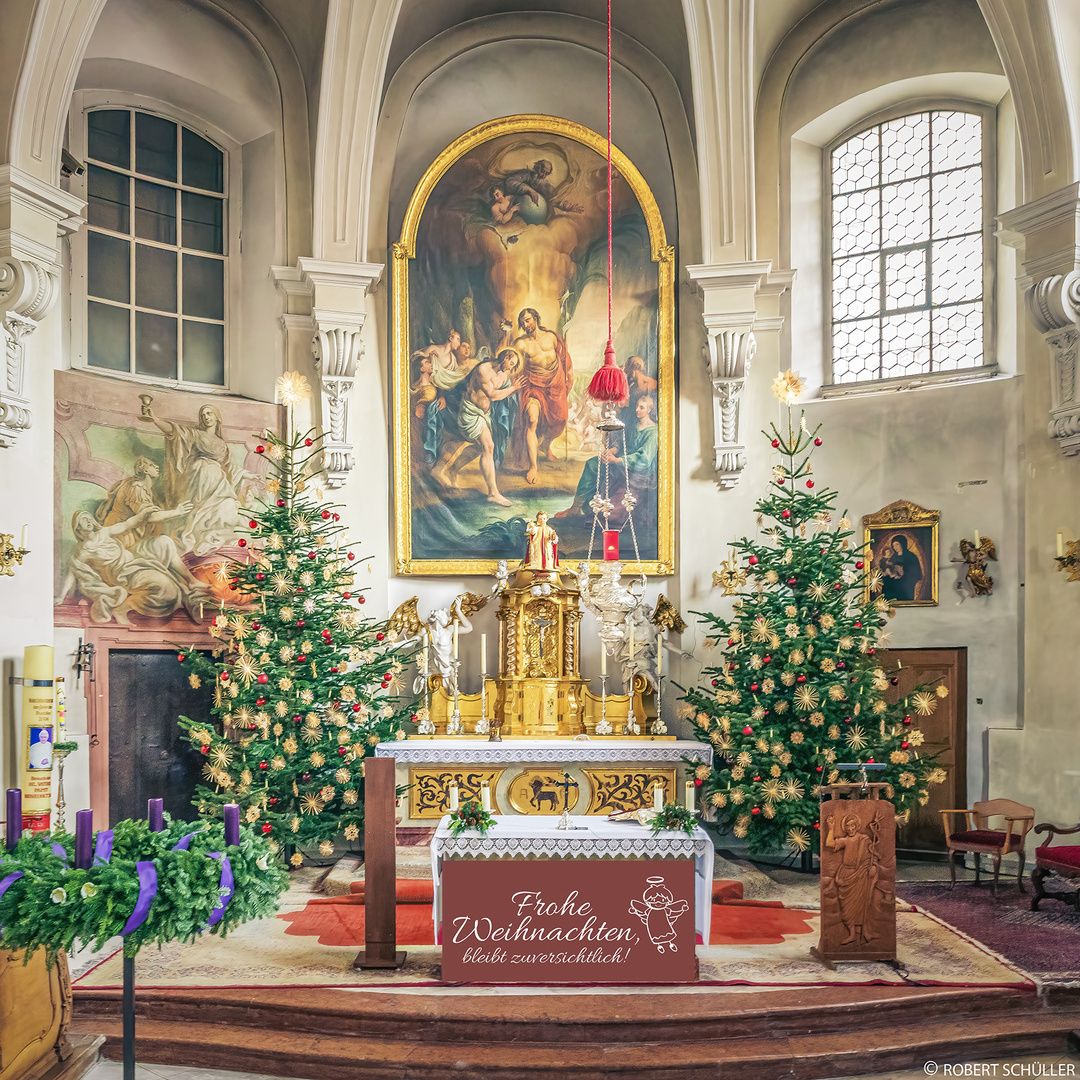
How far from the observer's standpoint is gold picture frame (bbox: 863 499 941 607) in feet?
35.8

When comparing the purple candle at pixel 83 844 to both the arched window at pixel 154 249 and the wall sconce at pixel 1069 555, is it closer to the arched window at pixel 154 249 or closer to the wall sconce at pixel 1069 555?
the arched window at pixel 154 249

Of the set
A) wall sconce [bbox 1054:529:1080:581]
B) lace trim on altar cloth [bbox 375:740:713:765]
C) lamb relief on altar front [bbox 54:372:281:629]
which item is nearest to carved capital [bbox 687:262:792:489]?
lace trim on altar cloth [bbox 375:740:713:765]

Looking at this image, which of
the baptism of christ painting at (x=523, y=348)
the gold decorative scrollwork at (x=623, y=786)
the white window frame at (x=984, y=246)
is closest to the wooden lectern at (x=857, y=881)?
the gold decorative scrollwork at (x=623, y=786)

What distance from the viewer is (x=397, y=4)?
10.8m

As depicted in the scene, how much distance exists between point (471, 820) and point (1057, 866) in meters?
4.83

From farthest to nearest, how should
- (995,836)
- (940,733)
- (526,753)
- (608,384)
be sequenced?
1. (940,733)
2. (526,753)
3. (608,384)
4. (995,836)

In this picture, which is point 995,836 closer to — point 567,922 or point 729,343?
point 567,922

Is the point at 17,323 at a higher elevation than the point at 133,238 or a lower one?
lower

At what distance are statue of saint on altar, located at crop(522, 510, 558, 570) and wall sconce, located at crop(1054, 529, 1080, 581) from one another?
15.6 ft

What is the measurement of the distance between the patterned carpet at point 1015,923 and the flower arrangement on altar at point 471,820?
12.1 feet

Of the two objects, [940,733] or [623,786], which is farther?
[940,733]

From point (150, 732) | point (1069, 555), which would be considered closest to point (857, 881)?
point (1069, 555)

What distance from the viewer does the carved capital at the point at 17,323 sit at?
886 cm

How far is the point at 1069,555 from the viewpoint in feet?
30.2
